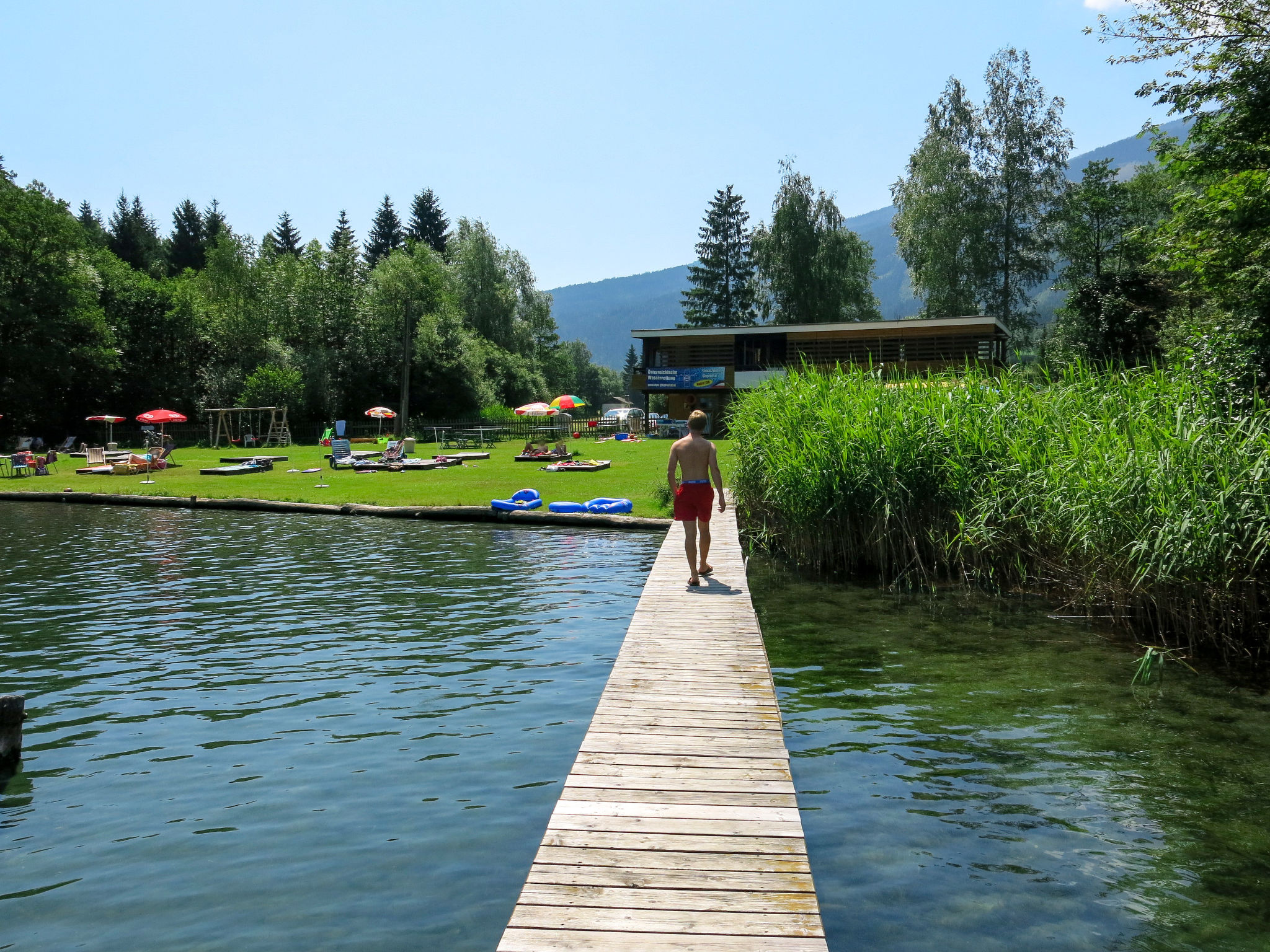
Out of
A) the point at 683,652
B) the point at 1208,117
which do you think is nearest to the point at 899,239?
the point at 1208,117

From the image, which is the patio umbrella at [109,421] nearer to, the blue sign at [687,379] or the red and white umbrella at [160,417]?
the red and white umbrella at [160,417]

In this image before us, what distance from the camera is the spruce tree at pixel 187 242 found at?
80500mm

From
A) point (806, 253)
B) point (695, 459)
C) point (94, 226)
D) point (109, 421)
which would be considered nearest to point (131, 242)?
point (94, 226)

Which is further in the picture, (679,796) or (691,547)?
(691,547)

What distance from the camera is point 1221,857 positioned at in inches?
220

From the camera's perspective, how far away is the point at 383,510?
2317 cm

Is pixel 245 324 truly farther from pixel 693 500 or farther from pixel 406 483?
pixel 693 500

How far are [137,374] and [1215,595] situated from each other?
58.5 m

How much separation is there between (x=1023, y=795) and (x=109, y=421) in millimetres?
48703

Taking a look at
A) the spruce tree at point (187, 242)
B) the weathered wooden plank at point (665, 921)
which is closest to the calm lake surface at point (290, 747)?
the weathered wooden plank at point (665, 921)

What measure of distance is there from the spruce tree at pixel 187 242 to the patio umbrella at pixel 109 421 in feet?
112

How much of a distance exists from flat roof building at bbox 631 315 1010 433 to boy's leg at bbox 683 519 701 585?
32476 millimetres

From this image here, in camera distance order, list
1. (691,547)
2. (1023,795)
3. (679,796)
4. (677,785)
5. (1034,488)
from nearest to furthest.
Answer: (679,796)
(677,785)
(1023,795)
(691,547)
(1034,488)

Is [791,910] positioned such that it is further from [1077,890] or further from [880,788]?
[880,788]
